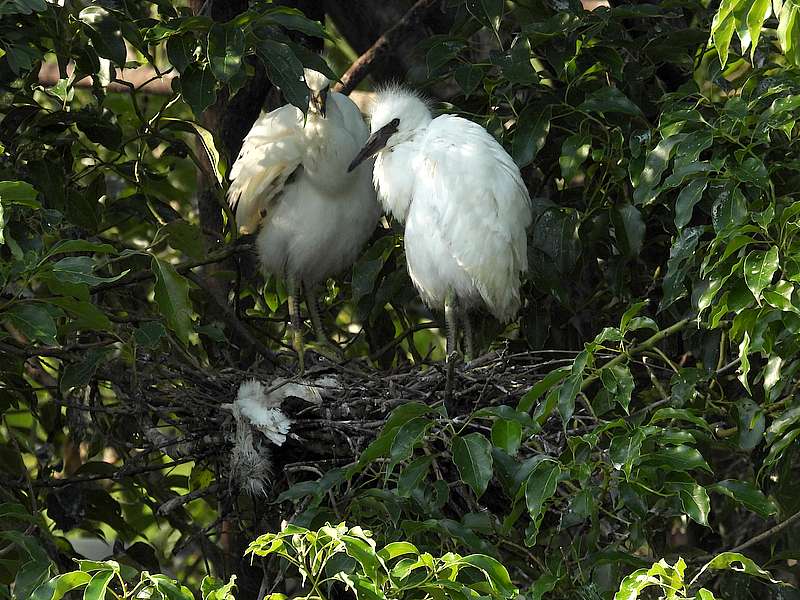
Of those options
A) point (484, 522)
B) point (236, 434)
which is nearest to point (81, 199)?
point (236, 434)

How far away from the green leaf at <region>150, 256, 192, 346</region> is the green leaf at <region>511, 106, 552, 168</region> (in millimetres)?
1011

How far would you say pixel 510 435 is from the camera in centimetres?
221

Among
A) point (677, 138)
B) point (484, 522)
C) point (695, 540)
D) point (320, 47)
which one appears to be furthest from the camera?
point (320, 47)

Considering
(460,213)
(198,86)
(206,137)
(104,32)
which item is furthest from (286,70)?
(460,213)

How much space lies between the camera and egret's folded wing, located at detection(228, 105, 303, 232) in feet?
12.4

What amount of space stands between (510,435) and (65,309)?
3.00ft

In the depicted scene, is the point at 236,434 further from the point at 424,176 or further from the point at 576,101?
the point at 576,101

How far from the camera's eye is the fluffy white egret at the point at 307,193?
12.4 feet

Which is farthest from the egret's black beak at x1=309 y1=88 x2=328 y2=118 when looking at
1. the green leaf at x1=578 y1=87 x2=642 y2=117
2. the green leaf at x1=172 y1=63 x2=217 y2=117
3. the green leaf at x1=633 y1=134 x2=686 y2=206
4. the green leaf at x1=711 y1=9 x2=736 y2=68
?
the green leaf at x1=711 y1=9 x2=736 y2=68

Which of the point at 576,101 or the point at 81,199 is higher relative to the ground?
the point at 81,199

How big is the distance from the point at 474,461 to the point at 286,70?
1.10m

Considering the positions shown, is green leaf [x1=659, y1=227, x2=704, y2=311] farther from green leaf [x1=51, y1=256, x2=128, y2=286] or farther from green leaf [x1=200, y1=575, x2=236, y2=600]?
green leaf [x1=200, y1=575, x2=236, y2=600]

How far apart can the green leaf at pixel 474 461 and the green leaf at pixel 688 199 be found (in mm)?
702

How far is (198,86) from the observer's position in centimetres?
289
